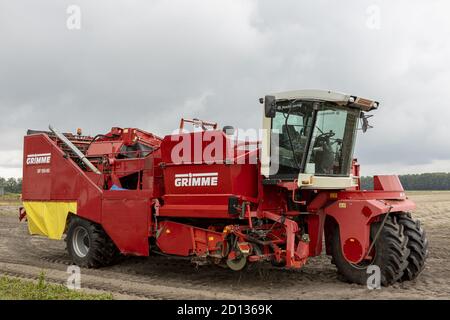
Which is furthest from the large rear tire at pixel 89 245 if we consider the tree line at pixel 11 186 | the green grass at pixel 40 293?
the tree line at pixel 11 186

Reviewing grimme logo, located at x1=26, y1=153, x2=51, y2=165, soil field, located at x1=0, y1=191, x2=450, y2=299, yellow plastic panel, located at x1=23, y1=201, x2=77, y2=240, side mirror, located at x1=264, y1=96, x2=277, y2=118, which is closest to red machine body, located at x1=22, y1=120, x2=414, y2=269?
soil field, located at x1=0, y1=191, x2=450, y2=299

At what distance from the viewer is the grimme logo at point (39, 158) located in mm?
10344

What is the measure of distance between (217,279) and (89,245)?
2.74 meters

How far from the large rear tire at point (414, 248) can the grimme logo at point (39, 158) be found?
6.90 m

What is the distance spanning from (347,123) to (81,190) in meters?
5.10

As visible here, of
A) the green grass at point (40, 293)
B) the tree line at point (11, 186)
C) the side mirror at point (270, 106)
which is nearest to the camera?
the green grass at point (40, 293)

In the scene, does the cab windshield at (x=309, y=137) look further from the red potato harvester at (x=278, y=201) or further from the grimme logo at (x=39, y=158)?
the grimme logo at (x=39, y=158)

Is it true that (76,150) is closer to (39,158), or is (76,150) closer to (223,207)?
(39,158)

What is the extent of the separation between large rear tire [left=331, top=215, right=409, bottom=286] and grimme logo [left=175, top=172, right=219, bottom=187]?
2.40 meters

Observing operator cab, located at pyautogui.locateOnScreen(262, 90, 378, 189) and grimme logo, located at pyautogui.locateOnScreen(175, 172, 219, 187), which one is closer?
operator cab, located at pyautogui.locateOnScreen(262, 90, 378, 189)

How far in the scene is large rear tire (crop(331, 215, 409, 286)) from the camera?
23.0 feet

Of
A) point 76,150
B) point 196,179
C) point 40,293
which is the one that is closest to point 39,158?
point 76,150

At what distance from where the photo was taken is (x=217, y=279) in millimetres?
8289

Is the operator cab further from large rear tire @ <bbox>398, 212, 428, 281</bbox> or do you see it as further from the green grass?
the green grass
